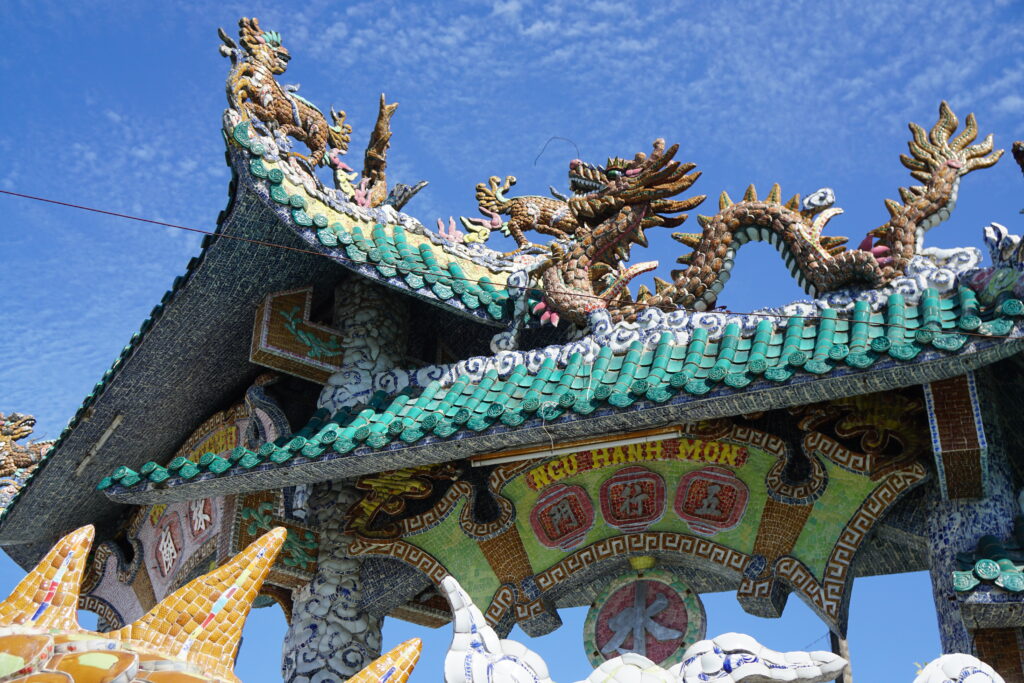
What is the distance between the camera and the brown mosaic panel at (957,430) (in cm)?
725

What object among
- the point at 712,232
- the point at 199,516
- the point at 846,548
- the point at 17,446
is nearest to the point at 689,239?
the point at 712,232

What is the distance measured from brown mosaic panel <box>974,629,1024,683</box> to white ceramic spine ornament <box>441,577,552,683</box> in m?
2.83

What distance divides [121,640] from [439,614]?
204 inches

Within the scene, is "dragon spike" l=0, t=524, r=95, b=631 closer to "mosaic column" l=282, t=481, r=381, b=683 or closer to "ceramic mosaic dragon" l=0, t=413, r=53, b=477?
"mosaic column" l=282, t=481, r=381, b=683

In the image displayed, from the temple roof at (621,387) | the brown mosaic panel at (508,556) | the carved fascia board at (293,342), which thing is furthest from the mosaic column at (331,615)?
the brown mosaic panel at (508,556)

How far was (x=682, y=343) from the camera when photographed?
8234 millimetres

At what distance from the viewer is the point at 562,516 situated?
8.89 metres

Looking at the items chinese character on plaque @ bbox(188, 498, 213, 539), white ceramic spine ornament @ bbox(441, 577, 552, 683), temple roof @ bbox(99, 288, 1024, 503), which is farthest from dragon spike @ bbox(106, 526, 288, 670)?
chinese character on plaque @ bbox(188, 498, 213, 539)

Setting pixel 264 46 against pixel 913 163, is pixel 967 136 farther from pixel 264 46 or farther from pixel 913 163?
pixel 264 46

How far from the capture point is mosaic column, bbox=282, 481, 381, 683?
9109 millimetres

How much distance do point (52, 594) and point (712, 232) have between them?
4866 millimetres

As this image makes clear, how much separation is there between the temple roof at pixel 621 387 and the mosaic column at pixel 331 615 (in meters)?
0.66

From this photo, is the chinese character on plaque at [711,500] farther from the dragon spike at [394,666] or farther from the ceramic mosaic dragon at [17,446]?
the ceramic mosaic dragon at [17,446]

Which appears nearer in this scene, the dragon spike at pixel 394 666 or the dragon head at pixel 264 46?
the dragon spike at pixel 394 666
